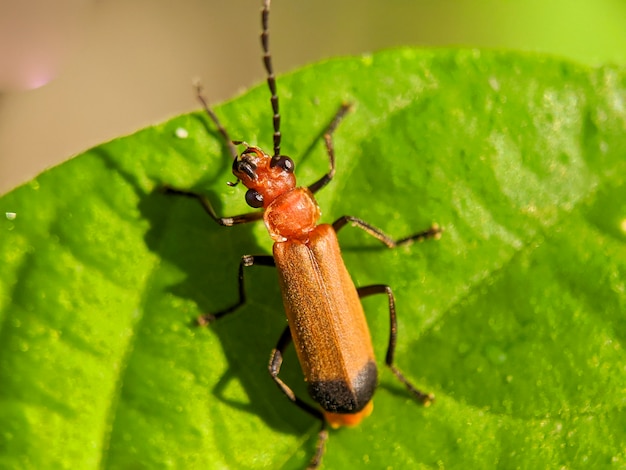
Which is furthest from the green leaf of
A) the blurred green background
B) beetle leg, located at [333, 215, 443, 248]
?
the blurred green background

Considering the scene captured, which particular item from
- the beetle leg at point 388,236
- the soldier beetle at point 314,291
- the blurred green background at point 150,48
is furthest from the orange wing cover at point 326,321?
the blurred green background at point 150,48

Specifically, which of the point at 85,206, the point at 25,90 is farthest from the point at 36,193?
the point at 25,90

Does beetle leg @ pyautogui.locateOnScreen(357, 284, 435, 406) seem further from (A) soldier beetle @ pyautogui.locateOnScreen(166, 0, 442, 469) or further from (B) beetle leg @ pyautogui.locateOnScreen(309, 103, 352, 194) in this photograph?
(B) beetle leg @ pyautogui.locateOnScreen(309, 103, 352, 194)

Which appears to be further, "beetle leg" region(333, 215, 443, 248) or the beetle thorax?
the beetle thorax

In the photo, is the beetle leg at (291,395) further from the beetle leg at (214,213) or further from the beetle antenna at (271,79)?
the beetle antenna at (271,79)

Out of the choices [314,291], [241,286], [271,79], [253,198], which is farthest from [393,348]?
[271,79]

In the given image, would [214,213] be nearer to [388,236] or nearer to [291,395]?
[388,236]

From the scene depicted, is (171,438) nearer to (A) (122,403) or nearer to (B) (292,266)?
(A) (122,403)
